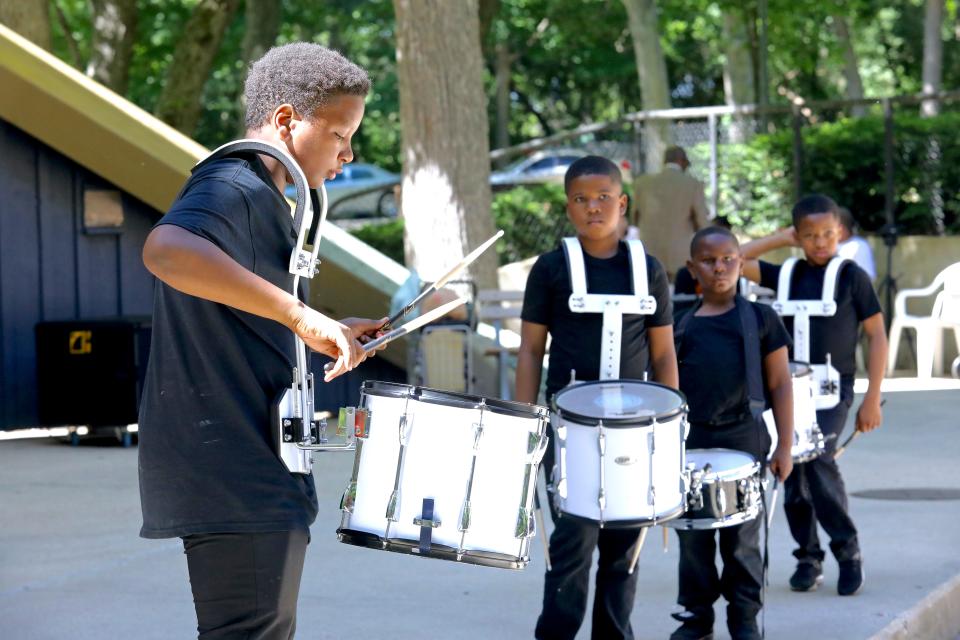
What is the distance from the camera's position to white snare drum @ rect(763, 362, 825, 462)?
554 cm

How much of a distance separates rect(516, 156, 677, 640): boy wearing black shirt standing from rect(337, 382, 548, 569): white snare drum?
3.95ft

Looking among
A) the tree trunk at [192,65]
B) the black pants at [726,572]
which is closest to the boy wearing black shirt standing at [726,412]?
the black pants at [726,572]

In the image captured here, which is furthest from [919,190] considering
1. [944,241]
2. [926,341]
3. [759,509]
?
[759,509]

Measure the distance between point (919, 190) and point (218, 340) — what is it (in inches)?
549

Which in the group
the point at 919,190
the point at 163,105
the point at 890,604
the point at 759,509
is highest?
the point at 163,105

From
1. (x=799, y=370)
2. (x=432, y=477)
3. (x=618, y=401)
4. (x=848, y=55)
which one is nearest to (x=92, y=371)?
(x=799, y=370)

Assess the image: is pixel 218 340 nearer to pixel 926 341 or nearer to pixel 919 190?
pixel 926 341

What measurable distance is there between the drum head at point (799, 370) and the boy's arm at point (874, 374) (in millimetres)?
502

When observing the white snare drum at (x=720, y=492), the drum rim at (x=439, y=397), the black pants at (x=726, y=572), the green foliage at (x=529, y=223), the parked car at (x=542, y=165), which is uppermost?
the parked car at (x=542, y=165)

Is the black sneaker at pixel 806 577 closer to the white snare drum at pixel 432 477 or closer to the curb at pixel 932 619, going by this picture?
the curb at pixel 932 619

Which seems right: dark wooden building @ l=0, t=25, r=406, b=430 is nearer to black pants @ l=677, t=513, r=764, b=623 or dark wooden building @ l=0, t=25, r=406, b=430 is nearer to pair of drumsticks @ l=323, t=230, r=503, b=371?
black pants @ l=677, t=513, r=764, b=623

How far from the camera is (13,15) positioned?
535 inches

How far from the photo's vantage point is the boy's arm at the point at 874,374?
20.0 ft

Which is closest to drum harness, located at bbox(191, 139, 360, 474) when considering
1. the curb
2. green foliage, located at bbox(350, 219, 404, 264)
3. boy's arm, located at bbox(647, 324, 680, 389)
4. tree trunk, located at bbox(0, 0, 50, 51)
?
→ boy's arm, located at bbox(647, 324, 680, 389)
